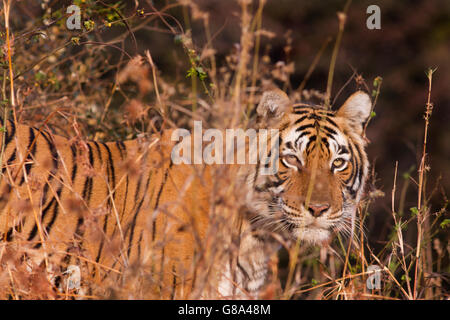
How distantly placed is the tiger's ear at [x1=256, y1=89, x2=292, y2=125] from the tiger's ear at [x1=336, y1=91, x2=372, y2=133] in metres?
0.42

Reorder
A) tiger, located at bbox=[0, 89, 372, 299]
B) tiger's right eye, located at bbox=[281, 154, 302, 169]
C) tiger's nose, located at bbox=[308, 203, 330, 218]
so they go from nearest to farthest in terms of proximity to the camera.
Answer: tiger, located at bbox=[0, 89, 372, 299]
tiger's nose, located at bbox=[308, 203, 330, 218]
tiger's right eye, located at bbox=[281, 154, 302, 169]

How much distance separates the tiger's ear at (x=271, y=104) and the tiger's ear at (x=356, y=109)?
419 mm

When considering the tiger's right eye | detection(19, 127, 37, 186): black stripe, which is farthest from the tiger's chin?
detection(19, 127, 37, 186): black stripe

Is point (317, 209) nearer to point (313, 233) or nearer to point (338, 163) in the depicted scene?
point (313, 233)

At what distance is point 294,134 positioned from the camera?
10.3 feet

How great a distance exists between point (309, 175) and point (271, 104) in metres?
0.36

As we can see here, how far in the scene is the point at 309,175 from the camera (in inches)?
119

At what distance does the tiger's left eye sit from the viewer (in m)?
3.13

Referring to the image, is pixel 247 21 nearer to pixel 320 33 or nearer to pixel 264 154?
pixel 264 154

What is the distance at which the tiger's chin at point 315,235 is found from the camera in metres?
3.03

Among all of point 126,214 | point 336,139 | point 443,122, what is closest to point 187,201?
point 126,214

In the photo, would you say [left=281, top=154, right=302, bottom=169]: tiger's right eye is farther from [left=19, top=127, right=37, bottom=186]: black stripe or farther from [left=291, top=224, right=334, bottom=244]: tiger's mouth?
[left=19, top=127, right=37, bottom=186]: black stripe

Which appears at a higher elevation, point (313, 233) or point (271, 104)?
point (271, 104)

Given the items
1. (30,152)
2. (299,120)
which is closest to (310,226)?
(299,120)
